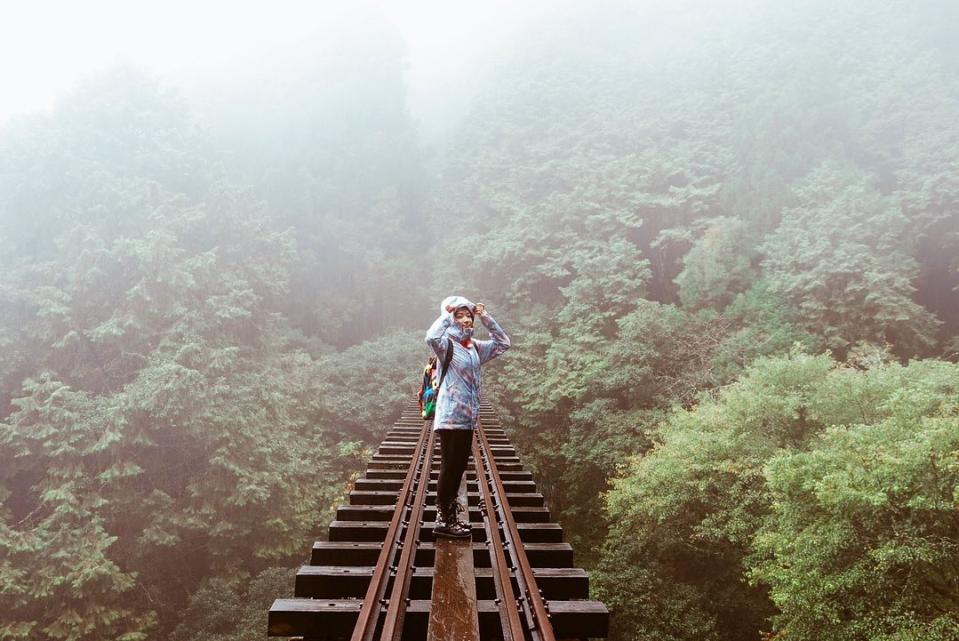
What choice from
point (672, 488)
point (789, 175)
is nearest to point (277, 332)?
point (672, 488)

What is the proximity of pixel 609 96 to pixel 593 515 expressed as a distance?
2724cm

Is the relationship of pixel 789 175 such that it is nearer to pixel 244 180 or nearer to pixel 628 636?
pixel 628 636

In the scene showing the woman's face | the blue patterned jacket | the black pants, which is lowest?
the black pants

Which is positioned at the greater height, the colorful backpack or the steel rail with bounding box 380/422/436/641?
the colorful backpack

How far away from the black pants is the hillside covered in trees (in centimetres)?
675

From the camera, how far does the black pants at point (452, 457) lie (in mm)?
3473

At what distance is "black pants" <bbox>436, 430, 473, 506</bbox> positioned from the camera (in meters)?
3.47

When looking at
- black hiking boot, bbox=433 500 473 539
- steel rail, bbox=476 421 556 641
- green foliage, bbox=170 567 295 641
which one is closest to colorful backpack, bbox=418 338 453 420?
black hiking boot, bbox=433 500 473 539

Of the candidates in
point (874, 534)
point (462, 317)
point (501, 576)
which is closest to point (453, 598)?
point (501, 576)

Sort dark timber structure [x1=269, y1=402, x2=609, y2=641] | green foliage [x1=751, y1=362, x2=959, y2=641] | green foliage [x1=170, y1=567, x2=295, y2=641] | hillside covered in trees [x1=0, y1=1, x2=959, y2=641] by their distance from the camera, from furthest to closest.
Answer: green foliage [x1=170, y1=567, x2=295, y2=641] → hillside covered in trees [x1=0, y1=1, x2=959, y2=641] → green foliage [x1=751, y1=362, x2=959, y2=641] → dark timber structure [x1=269, y1=402, x2=609, y2=641]

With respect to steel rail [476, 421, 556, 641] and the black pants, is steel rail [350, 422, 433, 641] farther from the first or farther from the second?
steel rail [476, 421, 556, 641]

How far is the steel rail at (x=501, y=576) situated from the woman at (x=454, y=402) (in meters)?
0.22

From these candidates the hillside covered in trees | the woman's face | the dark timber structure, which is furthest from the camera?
the hillside covered in trees

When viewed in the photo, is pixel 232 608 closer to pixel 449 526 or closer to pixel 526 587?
pixel 449 526
